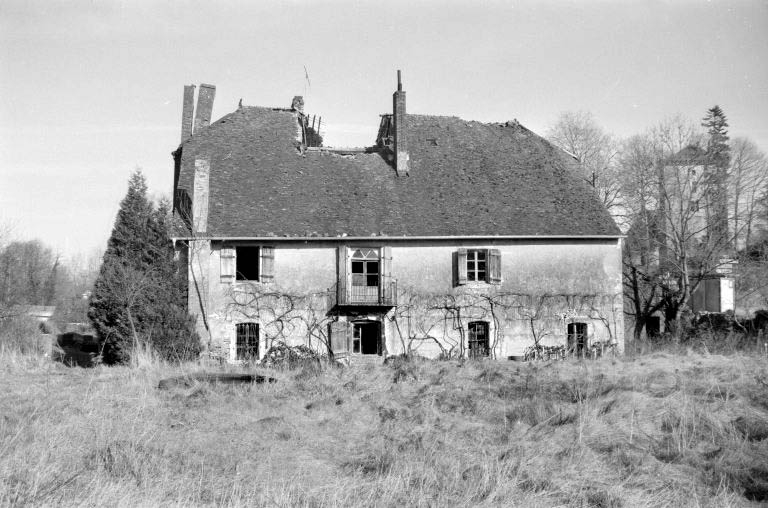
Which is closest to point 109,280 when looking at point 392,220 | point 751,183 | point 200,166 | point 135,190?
point 135,190

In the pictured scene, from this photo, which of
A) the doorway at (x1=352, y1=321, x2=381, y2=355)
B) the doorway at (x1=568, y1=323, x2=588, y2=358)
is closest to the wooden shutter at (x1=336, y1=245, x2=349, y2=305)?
the doorway at (x1=352, y1=321, x2=381, y2=355)

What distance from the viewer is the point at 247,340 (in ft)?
72.4

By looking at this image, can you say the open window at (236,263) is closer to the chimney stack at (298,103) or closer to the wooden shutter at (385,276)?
the wooden shutter at (385,276)

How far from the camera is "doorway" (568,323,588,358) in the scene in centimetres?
2292

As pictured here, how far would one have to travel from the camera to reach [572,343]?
2305 centimetres

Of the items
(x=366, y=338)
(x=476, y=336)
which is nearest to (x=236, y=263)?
(x=366, y=338)

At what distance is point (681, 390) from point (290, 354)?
36.9ft

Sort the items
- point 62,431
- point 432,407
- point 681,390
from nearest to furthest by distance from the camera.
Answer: point 62,431 < point 432,407 < point 681,390

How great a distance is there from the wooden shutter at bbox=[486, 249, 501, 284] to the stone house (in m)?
→ 0.03

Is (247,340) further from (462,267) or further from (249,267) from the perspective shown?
(462,267)

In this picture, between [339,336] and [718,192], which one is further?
[718,192]

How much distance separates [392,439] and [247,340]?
42.0 ft

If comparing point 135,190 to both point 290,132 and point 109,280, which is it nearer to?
point 109,280

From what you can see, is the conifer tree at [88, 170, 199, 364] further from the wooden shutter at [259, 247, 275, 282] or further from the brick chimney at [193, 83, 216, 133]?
the brick chimney at [193, 83, 216, 133]
